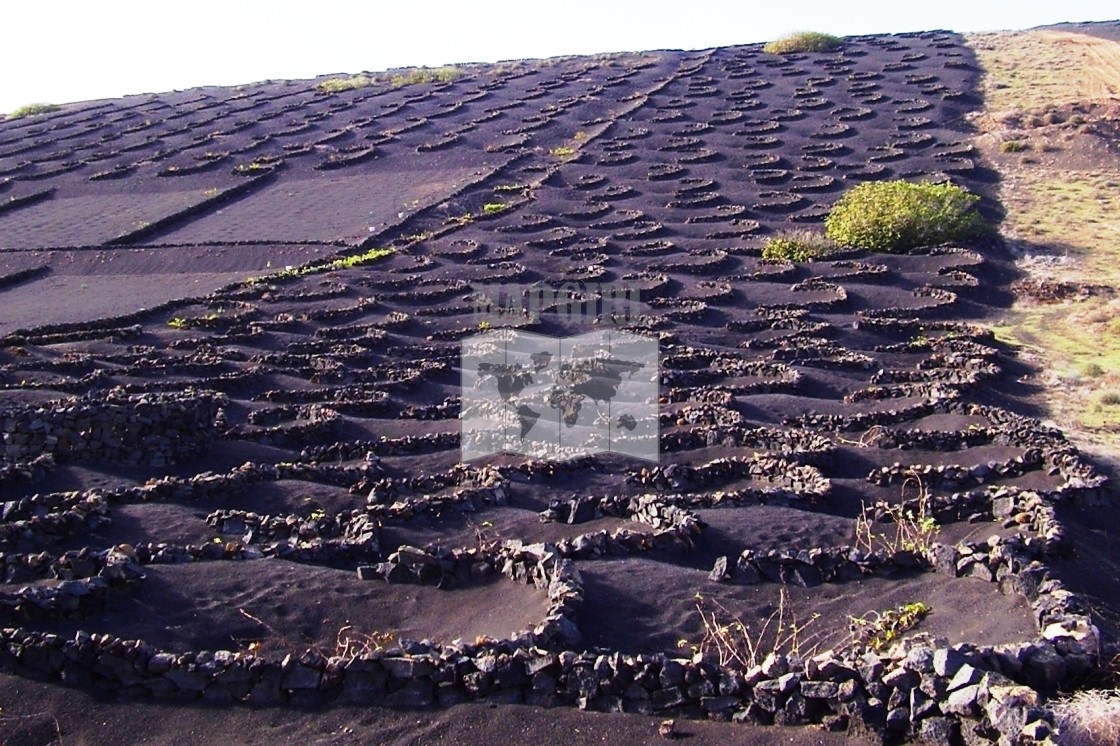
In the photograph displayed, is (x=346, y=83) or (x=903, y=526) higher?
(x=346, y=83)

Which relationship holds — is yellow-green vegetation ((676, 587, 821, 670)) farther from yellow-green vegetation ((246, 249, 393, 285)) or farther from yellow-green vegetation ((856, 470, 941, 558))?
yellow-green vegetation ((246, 249, 393, 285))

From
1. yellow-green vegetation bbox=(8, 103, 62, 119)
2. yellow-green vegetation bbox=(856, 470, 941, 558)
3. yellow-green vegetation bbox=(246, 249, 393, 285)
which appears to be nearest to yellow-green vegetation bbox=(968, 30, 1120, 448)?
yellow-green vegetation bbox=(856, 470, 941, 558)

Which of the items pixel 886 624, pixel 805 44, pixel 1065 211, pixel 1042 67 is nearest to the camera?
pixel 886 624

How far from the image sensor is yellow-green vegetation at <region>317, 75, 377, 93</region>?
168 feet

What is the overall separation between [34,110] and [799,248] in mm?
46755

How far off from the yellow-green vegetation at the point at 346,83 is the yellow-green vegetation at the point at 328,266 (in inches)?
1166

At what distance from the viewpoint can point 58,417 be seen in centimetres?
1145

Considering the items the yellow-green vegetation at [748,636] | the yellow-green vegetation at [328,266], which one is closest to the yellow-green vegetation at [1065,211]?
the yellow-green vegetation at [748,636]

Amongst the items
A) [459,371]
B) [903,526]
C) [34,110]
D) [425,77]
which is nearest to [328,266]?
[459,371]

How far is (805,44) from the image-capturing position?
50000 mm

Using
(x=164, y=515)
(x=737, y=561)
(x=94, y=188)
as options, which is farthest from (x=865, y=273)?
(x=94, y=188)

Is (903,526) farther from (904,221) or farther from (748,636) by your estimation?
(904,221)

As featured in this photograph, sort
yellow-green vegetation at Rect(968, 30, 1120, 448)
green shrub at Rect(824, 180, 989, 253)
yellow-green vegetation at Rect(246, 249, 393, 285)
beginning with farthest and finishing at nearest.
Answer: yellow-green vegetation at Rect(246, 249, 393, 285)
green shrub at Rect(824, 180, 989, 253)
yellow-green vegetation at Rect(968, 30, 1120, 448)

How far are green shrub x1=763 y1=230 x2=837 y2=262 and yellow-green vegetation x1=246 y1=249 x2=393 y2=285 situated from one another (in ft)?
28.4
